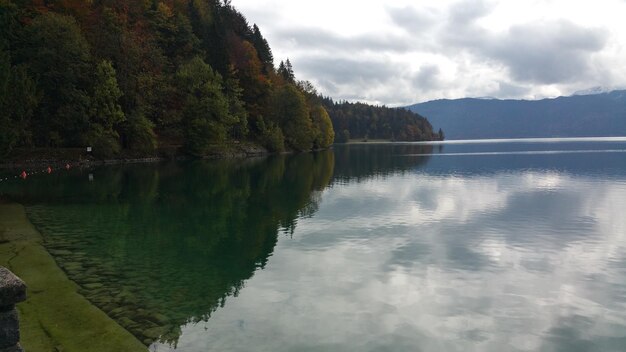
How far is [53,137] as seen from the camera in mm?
79188

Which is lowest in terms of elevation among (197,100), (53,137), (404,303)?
(404,303)

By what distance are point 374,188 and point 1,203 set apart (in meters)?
40.3

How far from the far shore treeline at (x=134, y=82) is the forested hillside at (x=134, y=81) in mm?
213

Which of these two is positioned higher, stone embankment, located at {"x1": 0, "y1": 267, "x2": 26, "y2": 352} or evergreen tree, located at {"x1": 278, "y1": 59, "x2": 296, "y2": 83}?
evergreen tree, located at {"x1": 278, "y1": 59, "x2": 296, "y2": 83}

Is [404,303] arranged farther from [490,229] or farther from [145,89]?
[145,89]

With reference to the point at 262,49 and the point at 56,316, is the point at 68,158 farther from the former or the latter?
the point at 262,49

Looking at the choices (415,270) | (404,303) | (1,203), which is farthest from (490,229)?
(1,203)

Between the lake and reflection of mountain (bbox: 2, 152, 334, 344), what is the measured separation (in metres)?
0.12

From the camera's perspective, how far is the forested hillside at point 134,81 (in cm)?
7831

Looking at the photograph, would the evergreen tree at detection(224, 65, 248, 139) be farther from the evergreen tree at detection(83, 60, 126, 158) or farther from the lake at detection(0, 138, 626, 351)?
the lake at detection(0, 138, 626, 351)

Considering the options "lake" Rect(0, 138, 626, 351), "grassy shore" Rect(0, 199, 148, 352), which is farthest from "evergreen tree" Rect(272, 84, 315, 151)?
"grassy shore" Rect(0, 199, 148, 352)

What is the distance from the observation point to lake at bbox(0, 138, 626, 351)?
15.9m

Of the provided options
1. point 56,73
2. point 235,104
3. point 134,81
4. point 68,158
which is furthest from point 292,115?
point 56,73

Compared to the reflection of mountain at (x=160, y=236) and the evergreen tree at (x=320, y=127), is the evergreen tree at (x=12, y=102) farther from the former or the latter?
the evergreen tree at (x=320, y=127)
